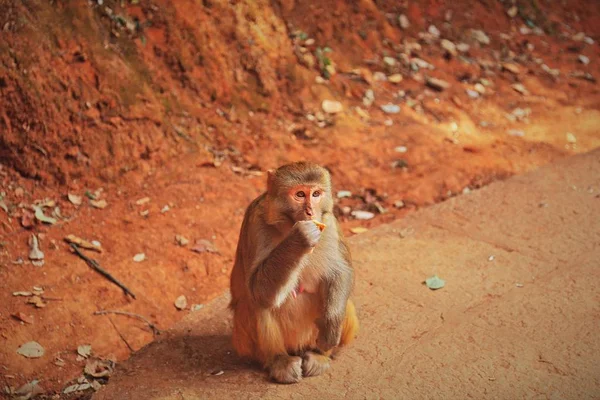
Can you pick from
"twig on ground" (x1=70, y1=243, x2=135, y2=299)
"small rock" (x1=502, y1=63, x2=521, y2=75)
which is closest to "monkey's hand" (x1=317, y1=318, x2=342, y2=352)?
"twig on ground" (x1=70, y1=243, x2=135, y2=299)

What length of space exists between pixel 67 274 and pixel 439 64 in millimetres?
6714

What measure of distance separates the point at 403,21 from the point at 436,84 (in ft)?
5.27

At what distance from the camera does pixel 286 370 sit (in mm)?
4559

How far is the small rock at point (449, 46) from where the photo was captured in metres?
10.7

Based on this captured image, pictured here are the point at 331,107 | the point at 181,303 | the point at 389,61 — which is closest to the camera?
the point at 181,303

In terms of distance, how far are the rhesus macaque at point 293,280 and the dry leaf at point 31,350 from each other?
5.99 feet

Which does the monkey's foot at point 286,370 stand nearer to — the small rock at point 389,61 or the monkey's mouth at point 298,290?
the monkey's mouth at point 298,290

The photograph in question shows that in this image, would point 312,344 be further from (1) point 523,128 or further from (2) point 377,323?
(1) point 523,128

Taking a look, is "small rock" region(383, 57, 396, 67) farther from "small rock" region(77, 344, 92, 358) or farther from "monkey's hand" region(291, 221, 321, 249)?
"monkey's hand" region(291, 221, 321, 249)

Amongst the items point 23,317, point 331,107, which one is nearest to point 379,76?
point 331,107

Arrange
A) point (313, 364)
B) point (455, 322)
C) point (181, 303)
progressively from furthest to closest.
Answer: point (181, 303) → point (455, 322) → point (313, 364)

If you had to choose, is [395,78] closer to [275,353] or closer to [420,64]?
[420,64]

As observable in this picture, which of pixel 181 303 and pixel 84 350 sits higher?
pixel 84 350

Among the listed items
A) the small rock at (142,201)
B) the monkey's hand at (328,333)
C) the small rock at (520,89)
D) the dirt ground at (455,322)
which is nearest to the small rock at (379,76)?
the small rock at (520,89)
